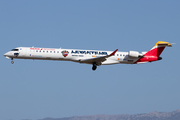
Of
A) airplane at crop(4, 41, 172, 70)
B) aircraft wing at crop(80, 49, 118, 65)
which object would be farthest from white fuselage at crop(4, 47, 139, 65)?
aircraft wing at crop(80, 49, 118, 65)

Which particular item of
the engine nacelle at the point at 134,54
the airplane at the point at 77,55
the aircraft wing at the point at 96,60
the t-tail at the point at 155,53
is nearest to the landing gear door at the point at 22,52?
the airplane at the point at 77,55

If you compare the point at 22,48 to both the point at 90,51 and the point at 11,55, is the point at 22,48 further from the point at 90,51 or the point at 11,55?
the point at 90,51

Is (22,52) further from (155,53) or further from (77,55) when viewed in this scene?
(155,53)

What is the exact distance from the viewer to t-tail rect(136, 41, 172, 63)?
47312mm

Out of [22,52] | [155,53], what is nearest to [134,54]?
[155,53]

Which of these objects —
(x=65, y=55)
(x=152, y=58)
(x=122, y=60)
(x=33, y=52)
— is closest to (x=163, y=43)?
(x=152, y=58)

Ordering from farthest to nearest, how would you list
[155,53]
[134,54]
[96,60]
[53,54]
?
[155,53] < [134,54] < [96,60] < [53,54]

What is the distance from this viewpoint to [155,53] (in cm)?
4800

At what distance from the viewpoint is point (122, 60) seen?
4606 cm

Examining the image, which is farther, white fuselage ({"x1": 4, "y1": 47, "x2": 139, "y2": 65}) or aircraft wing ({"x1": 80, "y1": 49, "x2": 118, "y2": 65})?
white fuselage ({"x1": 4, "y1": 47, "x2": 139, "y2": 65})

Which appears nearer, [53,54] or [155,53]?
[53,54]

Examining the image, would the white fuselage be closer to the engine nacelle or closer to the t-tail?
the engine nacelle

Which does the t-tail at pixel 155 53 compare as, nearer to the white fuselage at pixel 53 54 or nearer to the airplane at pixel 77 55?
the airplane at pixel 77 55

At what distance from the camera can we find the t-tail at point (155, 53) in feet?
155
